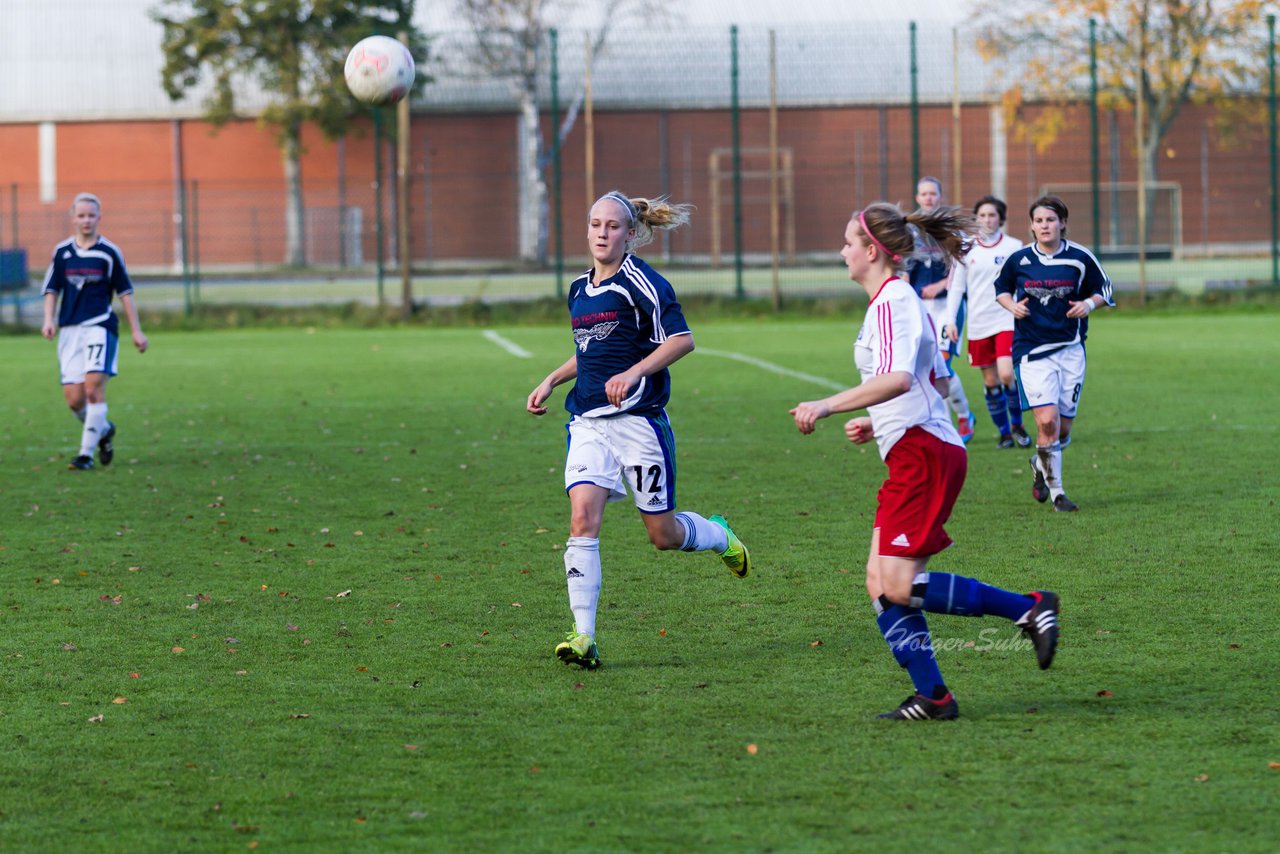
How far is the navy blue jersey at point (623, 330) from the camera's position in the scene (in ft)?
20.4

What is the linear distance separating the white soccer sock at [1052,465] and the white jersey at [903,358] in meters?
→ 4.28

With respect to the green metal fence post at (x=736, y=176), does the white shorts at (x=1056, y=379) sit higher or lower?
lower

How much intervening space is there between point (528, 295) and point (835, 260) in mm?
6421

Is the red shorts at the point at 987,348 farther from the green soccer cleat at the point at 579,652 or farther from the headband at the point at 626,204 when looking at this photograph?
the green soccer cleat at the point at 579,652

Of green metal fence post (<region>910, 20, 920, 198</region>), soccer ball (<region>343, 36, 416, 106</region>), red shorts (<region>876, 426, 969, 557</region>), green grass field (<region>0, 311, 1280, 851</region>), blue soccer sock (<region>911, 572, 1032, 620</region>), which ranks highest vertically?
green metal fence post (<region>910, 20, 920, 198</region>)

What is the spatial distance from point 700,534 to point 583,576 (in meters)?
0.69

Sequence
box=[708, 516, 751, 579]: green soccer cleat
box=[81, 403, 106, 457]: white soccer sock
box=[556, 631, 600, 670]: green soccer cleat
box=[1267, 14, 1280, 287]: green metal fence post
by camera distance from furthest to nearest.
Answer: box=[1267, 14, 1280, 287]: green metal fence post < box=[81, 403, 106, 457]: white soccer sock < box=[708, 516, 751, 579]: green soccer cleat < box=[556, 631, 600, 670]: green soccer cleat

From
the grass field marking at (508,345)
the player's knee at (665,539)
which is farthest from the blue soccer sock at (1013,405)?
the grass field marking at (508,345)

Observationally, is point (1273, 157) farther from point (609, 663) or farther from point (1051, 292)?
point (609, 663)

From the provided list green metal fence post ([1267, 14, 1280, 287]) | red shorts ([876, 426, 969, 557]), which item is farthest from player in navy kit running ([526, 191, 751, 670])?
green metal fence post ([1267, 14, 1280, 287])

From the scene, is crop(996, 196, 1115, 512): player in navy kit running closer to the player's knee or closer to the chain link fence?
the player's knee

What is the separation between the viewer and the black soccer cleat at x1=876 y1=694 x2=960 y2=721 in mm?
5070

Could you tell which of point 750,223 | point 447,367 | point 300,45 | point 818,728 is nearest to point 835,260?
point 750,223

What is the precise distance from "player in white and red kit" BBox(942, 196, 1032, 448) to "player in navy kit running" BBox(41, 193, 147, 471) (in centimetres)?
619
